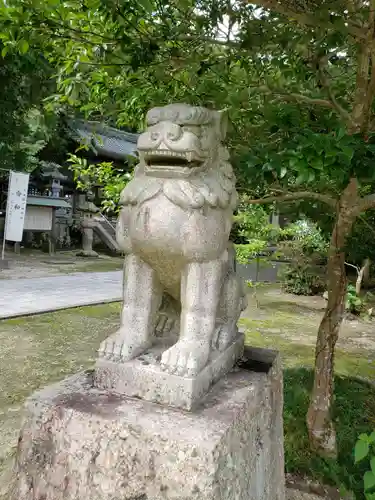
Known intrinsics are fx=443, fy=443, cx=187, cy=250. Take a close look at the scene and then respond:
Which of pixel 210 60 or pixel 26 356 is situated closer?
pixel 210 60

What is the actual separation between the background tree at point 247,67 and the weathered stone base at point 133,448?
1.02 meters

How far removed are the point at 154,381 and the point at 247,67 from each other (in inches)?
80.4

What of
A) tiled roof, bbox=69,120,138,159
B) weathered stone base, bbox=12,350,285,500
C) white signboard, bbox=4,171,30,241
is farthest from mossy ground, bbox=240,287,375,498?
tiled roof, bbox=69,120,138,159

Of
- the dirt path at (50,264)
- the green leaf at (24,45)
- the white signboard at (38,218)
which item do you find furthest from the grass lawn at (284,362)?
the white signboard at (38,218)

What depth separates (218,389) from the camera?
1635 mm

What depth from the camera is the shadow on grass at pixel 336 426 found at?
8.93ft

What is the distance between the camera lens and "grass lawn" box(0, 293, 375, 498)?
9.29ft

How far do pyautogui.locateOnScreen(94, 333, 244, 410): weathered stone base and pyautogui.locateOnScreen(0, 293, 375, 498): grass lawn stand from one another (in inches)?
53.1

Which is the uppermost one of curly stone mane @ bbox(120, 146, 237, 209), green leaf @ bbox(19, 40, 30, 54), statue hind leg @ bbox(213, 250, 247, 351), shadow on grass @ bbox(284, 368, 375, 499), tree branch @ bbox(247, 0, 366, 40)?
tree branch @ bbox(247, 0, 366, 40)

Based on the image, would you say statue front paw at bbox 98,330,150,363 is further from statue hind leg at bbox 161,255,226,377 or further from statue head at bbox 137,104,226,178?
statue head at bbox 137,104,226,178

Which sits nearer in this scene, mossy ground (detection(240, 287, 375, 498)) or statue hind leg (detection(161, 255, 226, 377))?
statue hind leg (detection(161, 255, 226, 377))

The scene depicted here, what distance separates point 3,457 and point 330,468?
1.95 metres

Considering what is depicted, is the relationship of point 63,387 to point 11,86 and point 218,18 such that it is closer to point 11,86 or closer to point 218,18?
point 218,18

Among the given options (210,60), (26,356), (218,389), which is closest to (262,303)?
(26,356)
